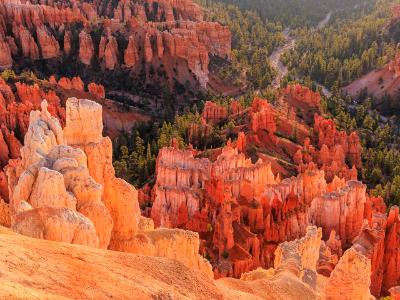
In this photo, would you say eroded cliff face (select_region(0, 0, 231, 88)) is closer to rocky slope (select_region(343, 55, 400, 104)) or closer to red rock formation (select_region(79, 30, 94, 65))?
red rock formation (select_region(79, 30, 94, 65))

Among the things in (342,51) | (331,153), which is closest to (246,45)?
(342,51)

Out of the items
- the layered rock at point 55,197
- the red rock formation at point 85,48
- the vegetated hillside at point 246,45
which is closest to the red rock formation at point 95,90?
the red rock formation at point 85,48

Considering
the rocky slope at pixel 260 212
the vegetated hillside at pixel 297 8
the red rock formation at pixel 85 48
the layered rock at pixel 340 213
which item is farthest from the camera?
the vegetated hillside at pixel 297 8

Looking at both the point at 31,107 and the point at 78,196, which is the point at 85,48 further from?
the point at 78,196

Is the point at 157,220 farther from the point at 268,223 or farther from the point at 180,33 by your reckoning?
the point at 180,33

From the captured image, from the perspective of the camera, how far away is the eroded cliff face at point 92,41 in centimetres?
6128

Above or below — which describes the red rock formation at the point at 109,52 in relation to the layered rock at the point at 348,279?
below

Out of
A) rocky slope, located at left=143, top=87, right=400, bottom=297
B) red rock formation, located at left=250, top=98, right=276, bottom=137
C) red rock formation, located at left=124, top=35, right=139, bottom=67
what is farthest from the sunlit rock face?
red rock formation, located at left=124, top=35, right=139, bottom=67

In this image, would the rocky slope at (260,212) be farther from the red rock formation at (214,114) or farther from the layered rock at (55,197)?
the red rock formation at (214,114)

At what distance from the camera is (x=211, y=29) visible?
252 feet

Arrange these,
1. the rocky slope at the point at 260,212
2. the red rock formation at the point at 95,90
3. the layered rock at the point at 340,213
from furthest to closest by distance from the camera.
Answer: the red rock formation at the point at 95,90 < the layered rock at the point at 340,213 < the rocky slope at the point at 260,212

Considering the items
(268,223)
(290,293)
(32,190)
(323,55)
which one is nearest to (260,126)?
(268,223)

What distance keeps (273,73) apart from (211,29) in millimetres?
12598

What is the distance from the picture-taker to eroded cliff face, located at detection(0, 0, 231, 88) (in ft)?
201
